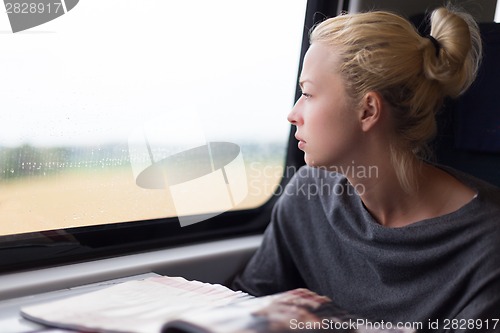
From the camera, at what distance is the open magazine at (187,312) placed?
2.96 ft

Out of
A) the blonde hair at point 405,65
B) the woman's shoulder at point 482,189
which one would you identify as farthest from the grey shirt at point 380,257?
the blonde hair at point 405,65

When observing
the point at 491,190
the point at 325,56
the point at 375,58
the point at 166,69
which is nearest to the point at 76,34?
the point at 166,69

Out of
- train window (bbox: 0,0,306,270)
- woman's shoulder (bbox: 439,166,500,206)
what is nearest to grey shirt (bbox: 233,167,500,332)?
woman's shoulder (bbox: 439,166,500,206)

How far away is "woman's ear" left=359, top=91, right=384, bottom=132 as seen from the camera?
132 cm

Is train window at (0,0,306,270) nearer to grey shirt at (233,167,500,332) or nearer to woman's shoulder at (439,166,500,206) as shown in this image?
grey shirt at (233,167,500,332)

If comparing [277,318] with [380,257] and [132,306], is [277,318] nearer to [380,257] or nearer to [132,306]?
[132,306]

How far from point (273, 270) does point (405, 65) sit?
682mm

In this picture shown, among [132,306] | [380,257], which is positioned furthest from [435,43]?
[132,306]

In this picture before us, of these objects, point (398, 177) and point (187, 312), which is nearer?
point (187, 312)

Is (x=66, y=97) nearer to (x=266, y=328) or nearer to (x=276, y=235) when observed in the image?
(x=276, y=235)

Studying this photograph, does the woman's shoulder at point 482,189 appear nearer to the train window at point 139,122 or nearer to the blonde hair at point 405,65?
the blonde hair at point 405,65

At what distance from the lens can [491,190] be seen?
1346 millimetres

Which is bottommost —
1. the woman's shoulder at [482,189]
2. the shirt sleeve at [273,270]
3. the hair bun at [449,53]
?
the shirt sleeve at [273,270]

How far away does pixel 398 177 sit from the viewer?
139 cm
